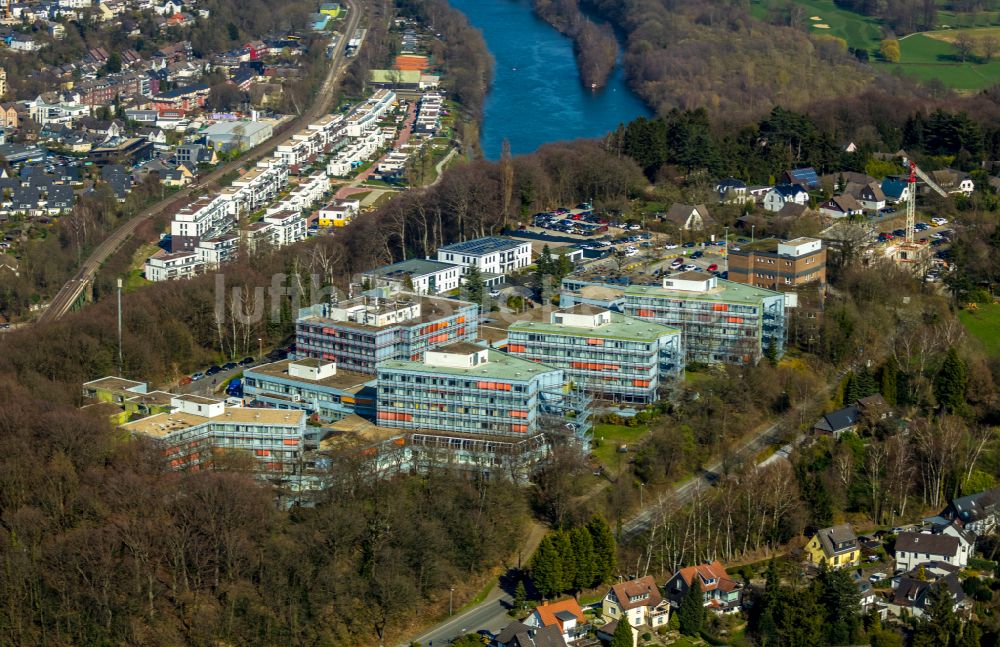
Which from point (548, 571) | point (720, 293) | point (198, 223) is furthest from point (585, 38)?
point (548, 571)

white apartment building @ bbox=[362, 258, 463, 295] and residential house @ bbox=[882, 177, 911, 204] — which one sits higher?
white apartment building @ bbox=[362, 258, 463, 295]

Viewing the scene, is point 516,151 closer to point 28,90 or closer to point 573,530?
point 28,90

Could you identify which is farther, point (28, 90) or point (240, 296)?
point (28, 90)

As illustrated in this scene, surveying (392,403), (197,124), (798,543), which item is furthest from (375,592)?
(197,124)

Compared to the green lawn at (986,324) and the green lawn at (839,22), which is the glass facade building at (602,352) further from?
the green lawn at (839,22)

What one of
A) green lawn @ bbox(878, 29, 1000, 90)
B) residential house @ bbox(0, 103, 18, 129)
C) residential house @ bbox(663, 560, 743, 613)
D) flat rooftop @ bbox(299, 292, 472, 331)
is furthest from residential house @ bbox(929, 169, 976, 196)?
residential house @ bbox(0, 103, 18, 129)

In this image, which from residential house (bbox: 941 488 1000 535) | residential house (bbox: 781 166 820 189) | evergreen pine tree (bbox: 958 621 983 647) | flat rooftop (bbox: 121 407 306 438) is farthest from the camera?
residential house (bbox: 781 166 820 189)

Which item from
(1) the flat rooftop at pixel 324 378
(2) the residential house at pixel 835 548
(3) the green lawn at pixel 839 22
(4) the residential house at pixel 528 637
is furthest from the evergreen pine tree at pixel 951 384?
(3) the green lawn at pixel 839 22

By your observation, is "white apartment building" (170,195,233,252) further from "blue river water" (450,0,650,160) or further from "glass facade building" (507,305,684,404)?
"glass facade building" (507,305,684,404)
